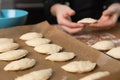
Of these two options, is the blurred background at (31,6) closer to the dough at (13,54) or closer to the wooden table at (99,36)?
the wooden table at (99,36)

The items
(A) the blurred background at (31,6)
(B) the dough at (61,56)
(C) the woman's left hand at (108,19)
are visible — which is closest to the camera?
(B) the dough at (61,56)

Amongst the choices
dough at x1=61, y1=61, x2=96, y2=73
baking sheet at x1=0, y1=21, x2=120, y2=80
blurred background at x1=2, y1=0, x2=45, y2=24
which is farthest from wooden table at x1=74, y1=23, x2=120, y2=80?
blurred background at x1=2, y1=0, x2=45, y2=24

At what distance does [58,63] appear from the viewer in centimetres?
102

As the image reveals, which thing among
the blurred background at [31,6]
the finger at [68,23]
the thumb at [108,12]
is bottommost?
the blurred background at [31,6]

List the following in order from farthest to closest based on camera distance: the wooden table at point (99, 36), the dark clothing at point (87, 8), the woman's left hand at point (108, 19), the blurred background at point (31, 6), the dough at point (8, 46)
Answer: the blurred background at point (31, 6) → the dark clothing at point (87, 8) → the woman's left hand at point (108, 19) → the wooden table at point (99, 36) → the dough at point (8, 46)

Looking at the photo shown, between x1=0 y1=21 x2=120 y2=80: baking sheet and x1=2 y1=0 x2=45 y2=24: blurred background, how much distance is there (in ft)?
2.47

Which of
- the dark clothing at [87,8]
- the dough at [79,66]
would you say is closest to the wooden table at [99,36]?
the dough at [79,66]

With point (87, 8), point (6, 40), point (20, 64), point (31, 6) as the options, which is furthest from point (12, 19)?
point (31, 6)

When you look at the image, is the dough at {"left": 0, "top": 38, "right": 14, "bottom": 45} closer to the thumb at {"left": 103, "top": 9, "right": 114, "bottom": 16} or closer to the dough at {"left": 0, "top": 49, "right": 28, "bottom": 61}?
the dough at {"left": 0, "top": 49, "right": 28, "bottom": 61}

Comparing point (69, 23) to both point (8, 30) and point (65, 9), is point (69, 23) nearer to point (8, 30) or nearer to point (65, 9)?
point (65, 9)

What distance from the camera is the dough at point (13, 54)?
3.42 ft

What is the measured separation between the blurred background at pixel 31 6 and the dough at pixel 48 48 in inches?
39.9

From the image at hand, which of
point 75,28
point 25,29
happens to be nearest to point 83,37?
point 75,28

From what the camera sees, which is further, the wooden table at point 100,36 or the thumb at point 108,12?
the thumb at point 108,12
